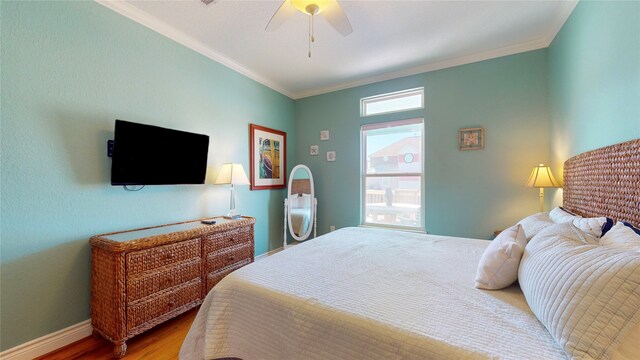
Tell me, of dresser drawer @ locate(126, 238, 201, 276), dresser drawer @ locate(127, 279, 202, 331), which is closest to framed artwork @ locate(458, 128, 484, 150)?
dresser drawer @ locate(126, 238, 201, 276)

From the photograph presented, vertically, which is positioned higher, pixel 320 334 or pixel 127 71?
pixel 127 71

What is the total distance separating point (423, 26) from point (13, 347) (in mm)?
4034

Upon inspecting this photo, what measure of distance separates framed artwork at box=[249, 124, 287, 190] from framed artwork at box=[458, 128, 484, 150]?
2551mm

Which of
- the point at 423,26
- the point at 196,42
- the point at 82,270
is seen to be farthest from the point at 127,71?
the point at 423,26

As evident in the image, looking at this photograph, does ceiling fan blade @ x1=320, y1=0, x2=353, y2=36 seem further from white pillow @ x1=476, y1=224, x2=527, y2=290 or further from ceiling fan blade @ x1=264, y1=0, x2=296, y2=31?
white pillow @ x1=476, y1=224, x2=527, y2=290

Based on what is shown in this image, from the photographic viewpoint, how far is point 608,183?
4.86ft

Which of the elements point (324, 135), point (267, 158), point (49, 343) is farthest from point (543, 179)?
point (49, 343)

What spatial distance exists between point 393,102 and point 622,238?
2.89 metres

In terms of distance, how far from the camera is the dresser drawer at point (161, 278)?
5.79ft

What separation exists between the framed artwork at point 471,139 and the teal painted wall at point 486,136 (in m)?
0.05

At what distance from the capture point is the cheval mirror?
12.8 ft

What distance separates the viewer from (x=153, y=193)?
7.63 feet

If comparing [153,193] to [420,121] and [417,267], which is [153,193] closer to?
[417,267]

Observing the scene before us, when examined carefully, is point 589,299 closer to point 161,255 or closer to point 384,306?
point 384,306
